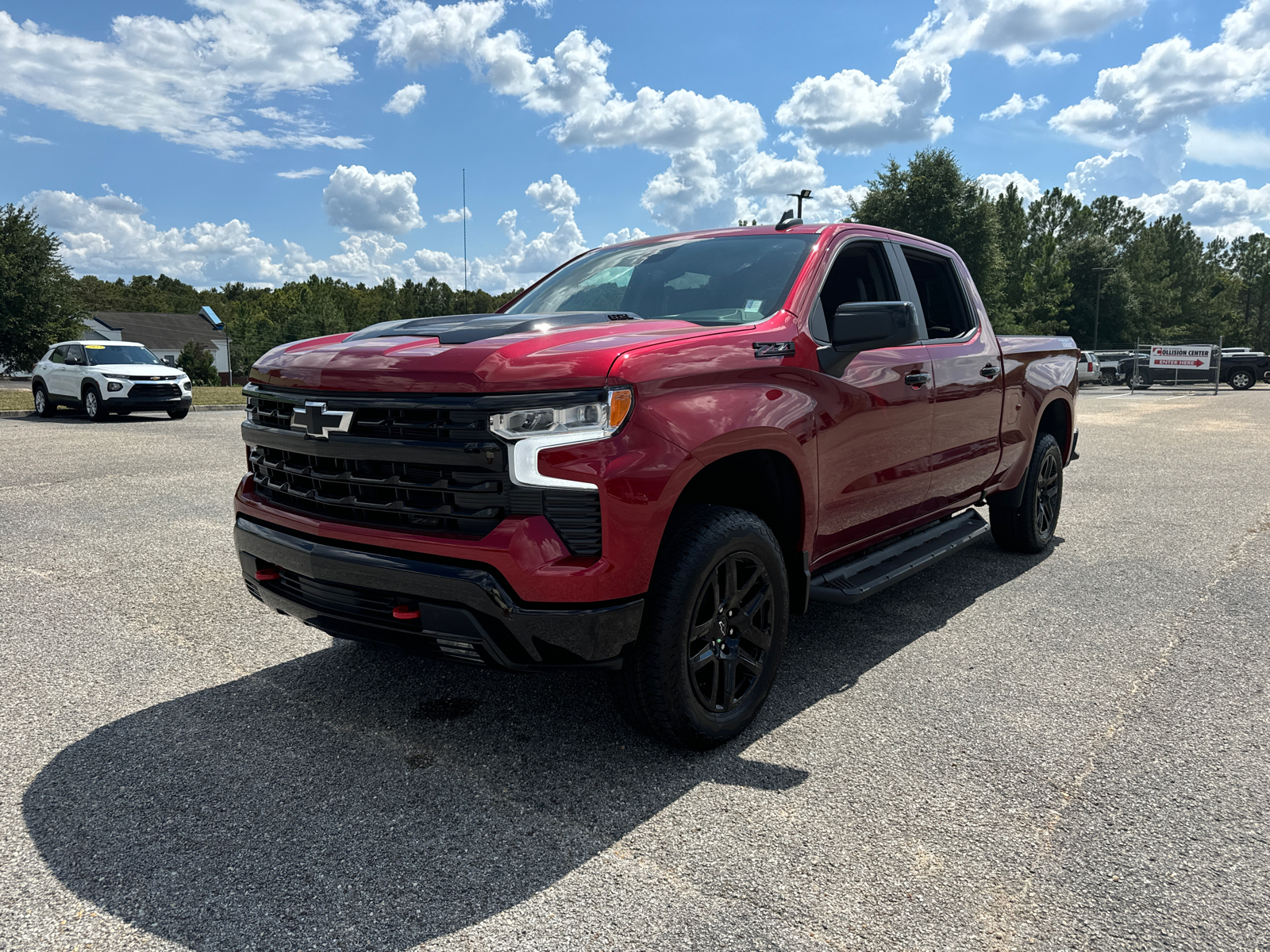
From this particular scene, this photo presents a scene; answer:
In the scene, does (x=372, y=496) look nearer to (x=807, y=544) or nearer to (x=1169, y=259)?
(x=807, y=544)

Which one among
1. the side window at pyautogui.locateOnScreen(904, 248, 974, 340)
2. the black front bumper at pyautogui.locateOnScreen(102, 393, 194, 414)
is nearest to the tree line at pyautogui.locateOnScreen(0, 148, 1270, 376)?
the black front bumper at pyautogui.locateOnScreen(102, 393, 194, 414)

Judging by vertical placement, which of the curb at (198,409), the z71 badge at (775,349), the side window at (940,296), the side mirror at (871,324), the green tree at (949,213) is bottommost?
the curb at (198,409)

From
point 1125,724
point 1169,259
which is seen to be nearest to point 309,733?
point 1125,724

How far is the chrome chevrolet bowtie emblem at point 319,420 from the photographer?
289 centimetres

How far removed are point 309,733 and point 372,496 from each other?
105 cm

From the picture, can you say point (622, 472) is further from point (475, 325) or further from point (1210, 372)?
point (1210, 372)

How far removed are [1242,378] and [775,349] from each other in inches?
1626

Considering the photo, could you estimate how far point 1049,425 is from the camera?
6.45 meters

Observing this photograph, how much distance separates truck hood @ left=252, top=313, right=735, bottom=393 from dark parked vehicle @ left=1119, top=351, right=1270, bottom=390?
38.4 metres

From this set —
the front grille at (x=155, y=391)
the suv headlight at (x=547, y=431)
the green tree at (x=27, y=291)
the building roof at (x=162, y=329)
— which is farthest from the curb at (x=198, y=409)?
the building roof at (x=162, y=329)

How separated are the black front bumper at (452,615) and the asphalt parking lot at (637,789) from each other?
0.50 m

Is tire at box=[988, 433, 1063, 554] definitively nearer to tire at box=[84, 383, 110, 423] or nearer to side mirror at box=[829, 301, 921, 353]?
side mirror at box=[829, 301, 921, 353]

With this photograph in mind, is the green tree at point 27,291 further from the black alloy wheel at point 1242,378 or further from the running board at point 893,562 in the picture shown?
the black alloy wheel at point 1242,378

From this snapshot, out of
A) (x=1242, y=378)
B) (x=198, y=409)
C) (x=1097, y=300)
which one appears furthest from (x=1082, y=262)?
(x=198, y=409)
